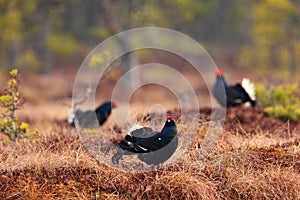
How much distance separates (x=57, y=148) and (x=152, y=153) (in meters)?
1.54

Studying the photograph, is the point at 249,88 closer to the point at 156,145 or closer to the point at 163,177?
the point at 156,145

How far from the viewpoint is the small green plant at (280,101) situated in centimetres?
1063

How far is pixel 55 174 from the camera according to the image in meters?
6.85

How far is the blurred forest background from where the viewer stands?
2234cm

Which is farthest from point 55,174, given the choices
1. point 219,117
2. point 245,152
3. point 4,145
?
point 219,117

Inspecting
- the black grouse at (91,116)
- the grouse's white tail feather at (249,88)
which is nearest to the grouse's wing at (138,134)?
the black grouse at (91,116)

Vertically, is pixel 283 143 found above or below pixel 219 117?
below

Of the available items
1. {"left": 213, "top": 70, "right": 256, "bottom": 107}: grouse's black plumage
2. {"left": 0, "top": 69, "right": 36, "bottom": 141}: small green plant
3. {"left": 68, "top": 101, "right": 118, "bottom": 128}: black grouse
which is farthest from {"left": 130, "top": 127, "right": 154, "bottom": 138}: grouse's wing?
{"left": 213, "top": 70, "right": 256, "bottom": 107}: grouse's black plumage

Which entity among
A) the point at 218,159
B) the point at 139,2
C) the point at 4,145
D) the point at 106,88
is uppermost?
the point at 139,2

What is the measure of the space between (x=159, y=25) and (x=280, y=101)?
20.9 m

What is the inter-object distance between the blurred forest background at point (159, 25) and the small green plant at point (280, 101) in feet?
27.1

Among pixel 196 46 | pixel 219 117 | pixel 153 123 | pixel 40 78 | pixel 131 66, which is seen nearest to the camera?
pixel 153 123

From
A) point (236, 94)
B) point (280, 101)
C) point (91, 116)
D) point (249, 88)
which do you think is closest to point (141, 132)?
point (91, 116)

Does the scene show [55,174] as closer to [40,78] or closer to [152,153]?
[152,153]
